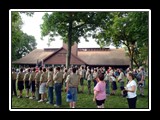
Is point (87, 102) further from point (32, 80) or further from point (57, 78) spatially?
point (32, 80)

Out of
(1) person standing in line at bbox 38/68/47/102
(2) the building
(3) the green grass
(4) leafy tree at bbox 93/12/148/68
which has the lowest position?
(3) the green grass

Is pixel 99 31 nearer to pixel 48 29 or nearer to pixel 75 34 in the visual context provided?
pixel 75 34

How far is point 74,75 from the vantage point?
10.1 m

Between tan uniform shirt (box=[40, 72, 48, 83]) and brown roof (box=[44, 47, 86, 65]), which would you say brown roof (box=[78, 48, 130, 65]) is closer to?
brown roof (box=[44, 47, 86, 65])

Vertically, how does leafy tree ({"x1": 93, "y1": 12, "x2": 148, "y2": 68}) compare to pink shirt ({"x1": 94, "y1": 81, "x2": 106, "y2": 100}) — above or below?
above

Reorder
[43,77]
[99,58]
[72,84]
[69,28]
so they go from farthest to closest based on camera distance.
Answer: [99,58] → [69,28] → [43,77] → [72,84]

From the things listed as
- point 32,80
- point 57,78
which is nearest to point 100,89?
point 57,78

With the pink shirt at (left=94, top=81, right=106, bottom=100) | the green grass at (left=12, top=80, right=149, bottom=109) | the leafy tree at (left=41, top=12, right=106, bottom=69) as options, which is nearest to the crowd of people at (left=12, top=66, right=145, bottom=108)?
the pink shirt at (left=94, top=81, right=106, bottom=100)

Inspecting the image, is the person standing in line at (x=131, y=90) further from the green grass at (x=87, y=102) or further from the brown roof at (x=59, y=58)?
the brown roof at (x=59, y=58)

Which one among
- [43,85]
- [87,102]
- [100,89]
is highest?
[100,89]

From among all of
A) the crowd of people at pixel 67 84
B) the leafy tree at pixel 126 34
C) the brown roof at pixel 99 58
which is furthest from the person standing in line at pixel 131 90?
the brown roof at pixel 99 58

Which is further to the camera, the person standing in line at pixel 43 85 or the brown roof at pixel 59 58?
the brown roof at pixel 59 58

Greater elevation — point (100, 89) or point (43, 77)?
point (43, 77)

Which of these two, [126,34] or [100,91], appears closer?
[100,91]
